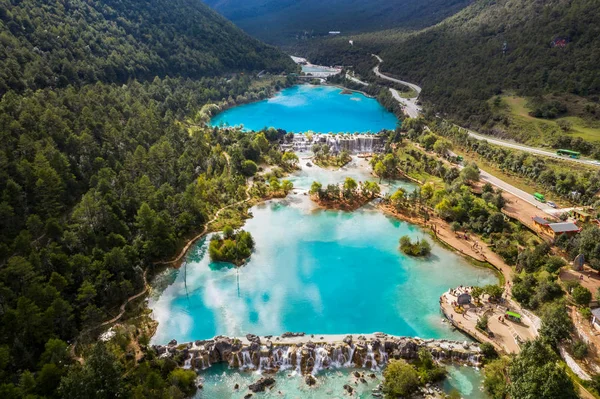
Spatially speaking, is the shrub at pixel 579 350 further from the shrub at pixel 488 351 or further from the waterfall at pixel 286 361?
the waterfall at pixel 286 361

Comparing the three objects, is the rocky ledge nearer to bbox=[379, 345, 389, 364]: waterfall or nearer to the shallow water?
bbox=[379, 345, 389, 364]: waterfall

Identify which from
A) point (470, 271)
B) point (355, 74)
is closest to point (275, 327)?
point (470, 271)

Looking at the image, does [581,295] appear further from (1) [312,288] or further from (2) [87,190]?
(2) [87,190]

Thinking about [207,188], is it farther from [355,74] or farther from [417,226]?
[355,74]

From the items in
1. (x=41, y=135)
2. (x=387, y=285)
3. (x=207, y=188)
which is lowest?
(x=387, y=285)

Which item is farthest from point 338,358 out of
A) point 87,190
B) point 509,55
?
point 509,55

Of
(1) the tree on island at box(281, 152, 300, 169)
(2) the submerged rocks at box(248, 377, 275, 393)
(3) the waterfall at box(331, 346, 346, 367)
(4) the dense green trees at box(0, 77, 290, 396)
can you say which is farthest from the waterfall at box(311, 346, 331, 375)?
(1) the tree on island at box(281, 152, 300, 169)
